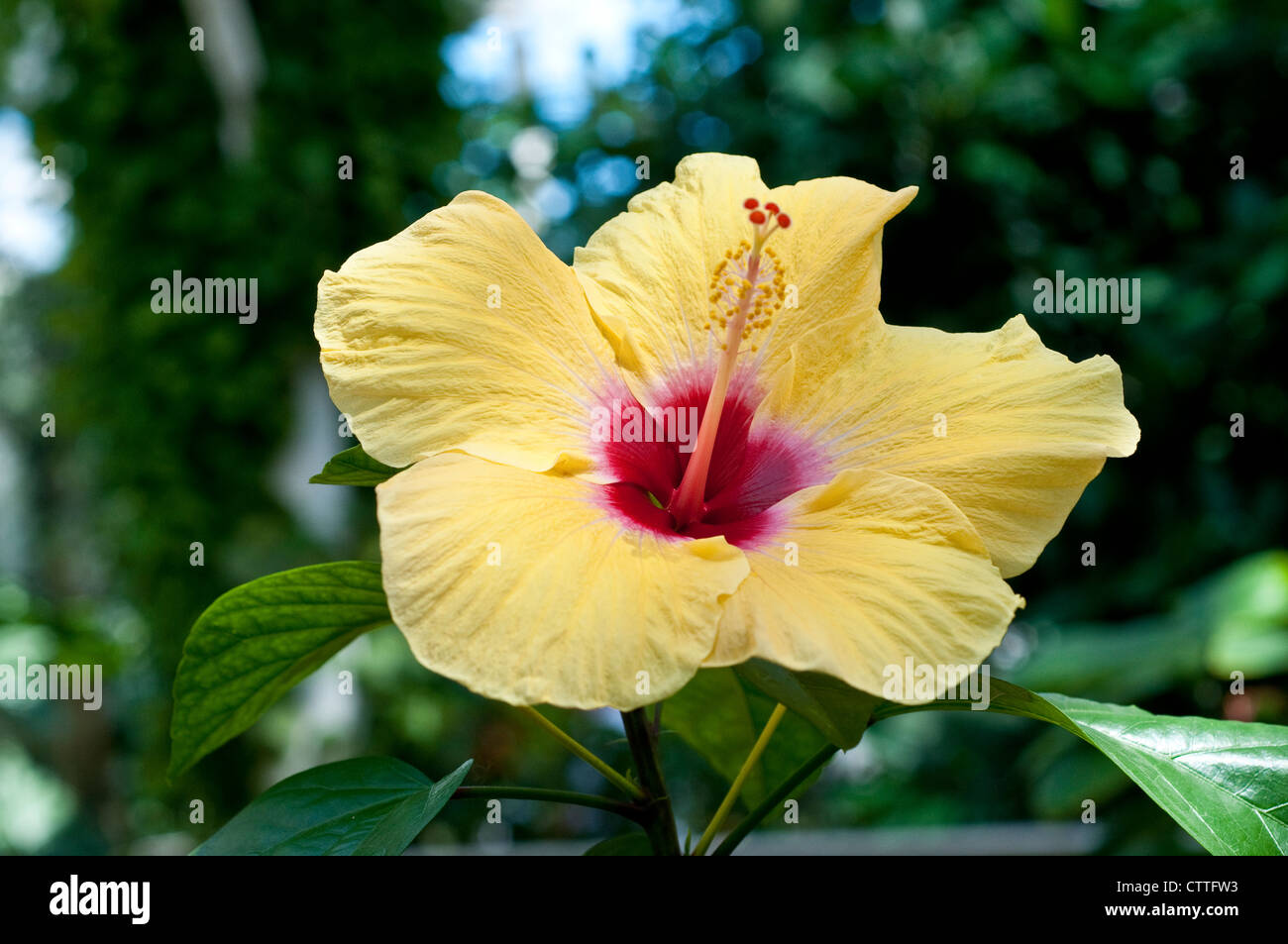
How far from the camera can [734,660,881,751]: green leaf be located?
20.3 inches

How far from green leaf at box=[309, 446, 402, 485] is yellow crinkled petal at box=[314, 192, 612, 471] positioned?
0.05 meters

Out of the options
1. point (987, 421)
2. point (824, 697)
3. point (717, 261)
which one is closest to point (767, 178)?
point (717, 261)

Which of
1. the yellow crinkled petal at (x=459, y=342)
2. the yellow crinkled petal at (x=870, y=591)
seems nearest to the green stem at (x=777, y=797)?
the yellow crinkled petal at (x=870, y=591)

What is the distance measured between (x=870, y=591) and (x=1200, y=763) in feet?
0.79

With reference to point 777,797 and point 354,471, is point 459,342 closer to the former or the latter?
point 354,471

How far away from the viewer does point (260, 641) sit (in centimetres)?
64

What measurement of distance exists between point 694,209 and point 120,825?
640 cm

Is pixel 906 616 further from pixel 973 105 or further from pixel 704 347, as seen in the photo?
pixel 973 105

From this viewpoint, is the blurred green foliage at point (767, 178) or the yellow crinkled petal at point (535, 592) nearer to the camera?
the yellow crinkled petal at point (535, 592)

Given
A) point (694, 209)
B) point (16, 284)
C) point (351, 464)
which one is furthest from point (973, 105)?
point (16, 284)

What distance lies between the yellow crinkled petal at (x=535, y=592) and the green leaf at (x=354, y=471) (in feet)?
0.32

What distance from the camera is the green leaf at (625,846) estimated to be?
2.12 feet

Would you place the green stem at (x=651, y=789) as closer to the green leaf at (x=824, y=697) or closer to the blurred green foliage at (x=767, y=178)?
the green leaf at (x=824, y=697)

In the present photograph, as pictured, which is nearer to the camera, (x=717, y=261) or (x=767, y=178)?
(x=717, y=261)
